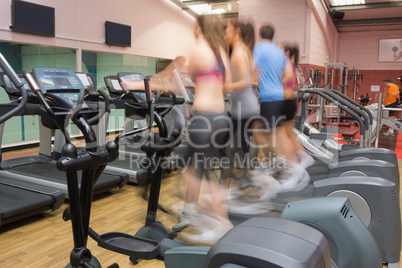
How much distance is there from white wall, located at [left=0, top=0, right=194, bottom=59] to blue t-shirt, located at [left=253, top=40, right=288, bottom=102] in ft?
6.55

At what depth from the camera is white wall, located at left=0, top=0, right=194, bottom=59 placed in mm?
5848

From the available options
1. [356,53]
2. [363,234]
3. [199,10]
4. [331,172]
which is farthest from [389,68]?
[363,234]

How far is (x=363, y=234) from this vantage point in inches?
50.6

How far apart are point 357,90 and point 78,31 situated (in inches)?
430

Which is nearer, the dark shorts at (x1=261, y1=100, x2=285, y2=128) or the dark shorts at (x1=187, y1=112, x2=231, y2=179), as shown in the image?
the dark shorts at (x1=187, y1=112, x2=231, y2=179)

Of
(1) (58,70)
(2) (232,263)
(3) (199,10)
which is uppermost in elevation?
(3) (199,10)

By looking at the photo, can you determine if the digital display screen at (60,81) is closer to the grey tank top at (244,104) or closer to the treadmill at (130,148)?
the treadmill at (130,148)

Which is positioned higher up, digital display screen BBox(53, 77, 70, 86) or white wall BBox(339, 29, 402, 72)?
white wall BBox(339, 29, 402, 72)

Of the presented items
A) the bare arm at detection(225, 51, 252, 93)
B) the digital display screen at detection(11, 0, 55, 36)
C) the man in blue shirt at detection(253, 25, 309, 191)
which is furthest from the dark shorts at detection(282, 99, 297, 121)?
the digital display screen at detection(11, 0, 55, 36)

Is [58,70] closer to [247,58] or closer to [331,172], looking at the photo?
[247,58]

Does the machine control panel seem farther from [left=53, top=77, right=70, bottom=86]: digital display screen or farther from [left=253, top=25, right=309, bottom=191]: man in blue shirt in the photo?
[left=253, top=25, right=309, bottom=191]: man in blue shirt

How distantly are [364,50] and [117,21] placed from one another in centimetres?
988

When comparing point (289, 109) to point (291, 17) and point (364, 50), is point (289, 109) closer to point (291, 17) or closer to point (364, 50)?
point (291, 17)

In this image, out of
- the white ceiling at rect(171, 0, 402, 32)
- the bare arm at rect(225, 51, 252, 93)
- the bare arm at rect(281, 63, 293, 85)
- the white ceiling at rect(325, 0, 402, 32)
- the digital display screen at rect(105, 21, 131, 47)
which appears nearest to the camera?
the bare arm at rect(225, 51, 252, 93)
